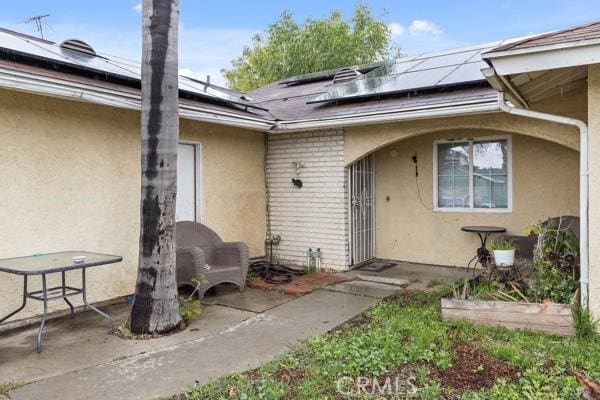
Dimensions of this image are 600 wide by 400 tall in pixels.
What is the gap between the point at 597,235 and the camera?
4.35 metres

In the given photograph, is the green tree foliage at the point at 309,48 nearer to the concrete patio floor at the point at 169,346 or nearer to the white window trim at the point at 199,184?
the white window trim at the point at 199,184

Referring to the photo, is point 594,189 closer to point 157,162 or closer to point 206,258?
point 157,162

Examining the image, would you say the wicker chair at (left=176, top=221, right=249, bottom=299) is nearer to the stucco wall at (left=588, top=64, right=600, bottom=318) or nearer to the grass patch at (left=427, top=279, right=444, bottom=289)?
the grass patch at (left=427, top=279, right=444, bottom=289)

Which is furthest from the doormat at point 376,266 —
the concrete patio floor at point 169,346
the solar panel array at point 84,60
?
the solar panel array at point 84,60

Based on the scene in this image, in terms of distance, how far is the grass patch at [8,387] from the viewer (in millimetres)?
3488

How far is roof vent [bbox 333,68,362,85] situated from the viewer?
10.6 m

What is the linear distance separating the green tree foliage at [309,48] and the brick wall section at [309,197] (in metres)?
18.9

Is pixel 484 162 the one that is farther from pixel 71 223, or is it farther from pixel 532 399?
pixel 71 223

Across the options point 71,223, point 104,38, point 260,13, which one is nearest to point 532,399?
point 71,223

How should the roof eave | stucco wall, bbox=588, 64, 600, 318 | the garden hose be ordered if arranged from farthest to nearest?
the garden hose < stucco wall, bbox=588, 64, 600, 318 < the roof eave

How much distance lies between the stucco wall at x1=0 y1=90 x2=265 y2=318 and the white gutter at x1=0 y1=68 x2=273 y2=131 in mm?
517

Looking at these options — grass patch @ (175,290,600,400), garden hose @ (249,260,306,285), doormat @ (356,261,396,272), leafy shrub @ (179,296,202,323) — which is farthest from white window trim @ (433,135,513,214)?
leafy shrub @ (179,296,202,323)

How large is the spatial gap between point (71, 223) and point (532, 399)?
5.34m

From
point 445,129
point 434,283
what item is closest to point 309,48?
point 445,129
